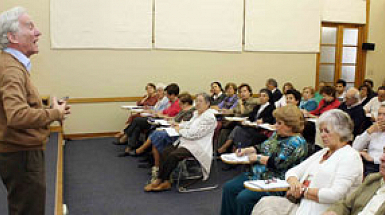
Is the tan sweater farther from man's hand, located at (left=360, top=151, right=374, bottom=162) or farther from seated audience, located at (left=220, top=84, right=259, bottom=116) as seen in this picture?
seated audience, located at (left=220, top=84, right=259, bottom=116)

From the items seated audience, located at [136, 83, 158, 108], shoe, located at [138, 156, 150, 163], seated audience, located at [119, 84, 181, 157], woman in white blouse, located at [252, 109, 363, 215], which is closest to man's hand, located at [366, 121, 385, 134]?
woman in white blouse, located at [252, 109, 363, 215]

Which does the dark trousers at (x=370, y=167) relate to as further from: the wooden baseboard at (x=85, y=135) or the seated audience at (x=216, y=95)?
the wooden baseboard at (x=85, y=135)

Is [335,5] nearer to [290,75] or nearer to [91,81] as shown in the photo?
[290,75]

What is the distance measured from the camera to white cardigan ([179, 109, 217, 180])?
4.10m

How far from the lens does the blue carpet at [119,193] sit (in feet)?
11.9

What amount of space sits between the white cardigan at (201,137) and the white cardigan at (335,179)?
76.7 inches

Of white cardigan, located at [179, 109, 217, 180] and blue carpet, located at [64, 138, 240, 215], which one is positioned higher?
white cardigan, located at [179, 109, 217, 180]

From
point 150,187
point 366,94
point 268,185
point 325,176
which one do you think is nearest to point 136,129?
point 150,187

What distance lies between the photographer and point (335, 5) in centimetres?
884

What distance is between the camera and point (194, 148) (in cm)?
410

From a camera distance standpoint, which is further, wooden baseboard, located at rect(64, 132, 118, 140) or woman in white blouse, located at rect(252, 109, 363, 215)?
wooden baseboard, located at rect(64, 132, 118, 140)

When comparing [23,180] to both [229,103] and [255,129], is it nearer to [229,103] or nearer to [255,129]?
[255,129]

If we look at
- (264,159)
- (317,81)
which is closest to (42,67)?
(264,159)

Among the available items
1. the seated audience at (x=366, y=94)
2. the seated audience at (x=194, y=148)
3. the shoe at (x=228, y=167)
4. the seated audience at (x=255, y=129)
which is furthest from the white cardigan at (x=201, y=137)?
the seated audience at (x=366, y=94)
